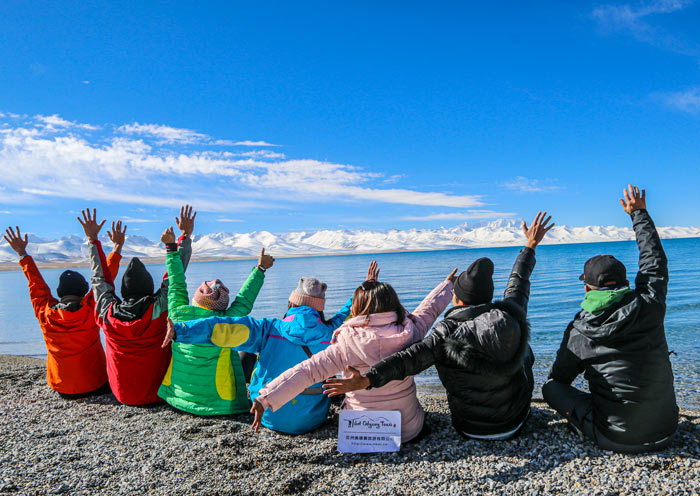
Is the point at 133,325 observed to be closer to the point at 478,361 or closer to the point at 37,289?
the point at 37,289

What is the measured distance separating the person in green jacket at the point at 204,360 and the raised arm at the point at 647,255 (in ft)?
13.7

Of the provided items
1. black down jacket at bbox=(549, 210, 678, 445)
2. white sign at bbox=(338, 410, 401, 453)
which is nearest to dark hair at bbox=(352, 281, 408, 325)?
white sign at bbox=(338, 410, 401, 453)

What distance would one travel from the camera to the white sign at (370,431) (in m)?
4.52

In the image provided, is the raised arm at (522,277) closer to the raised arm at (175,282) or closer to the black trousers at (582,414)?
the black trousers at (582,414)

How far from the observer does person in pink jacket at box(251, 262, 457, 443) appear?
396cm

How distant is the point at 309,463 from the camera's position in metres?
4.45

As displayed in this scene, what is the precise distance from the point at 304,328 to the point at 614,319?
301cm

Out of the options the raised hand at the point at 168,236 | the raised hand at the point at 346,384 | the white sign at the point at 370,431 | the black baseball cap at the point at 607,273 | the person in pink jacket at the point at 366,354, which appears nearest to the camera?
the raised hand at the point at 346,384

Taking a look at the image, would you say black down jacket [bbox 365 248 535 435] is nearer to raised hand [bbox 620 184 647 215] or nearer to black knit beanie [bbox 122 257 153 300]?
raised hand [bbox 620 184 647 215]

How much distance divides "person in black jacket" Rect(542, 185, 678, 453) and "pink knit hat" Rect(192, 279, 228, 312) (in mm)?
4039

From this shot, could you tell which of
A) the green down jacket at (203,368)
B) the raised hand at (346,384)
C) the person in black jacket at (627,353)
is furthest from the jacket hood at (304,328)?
the person in black jacket at (627,353)

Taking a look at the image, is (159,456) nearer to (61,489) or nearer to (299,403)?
(61,489)

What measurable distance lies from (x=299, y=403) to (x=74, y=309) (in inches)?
151

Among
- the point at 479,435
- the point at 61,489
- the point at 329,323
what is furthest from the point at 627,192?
the point at 61,489
